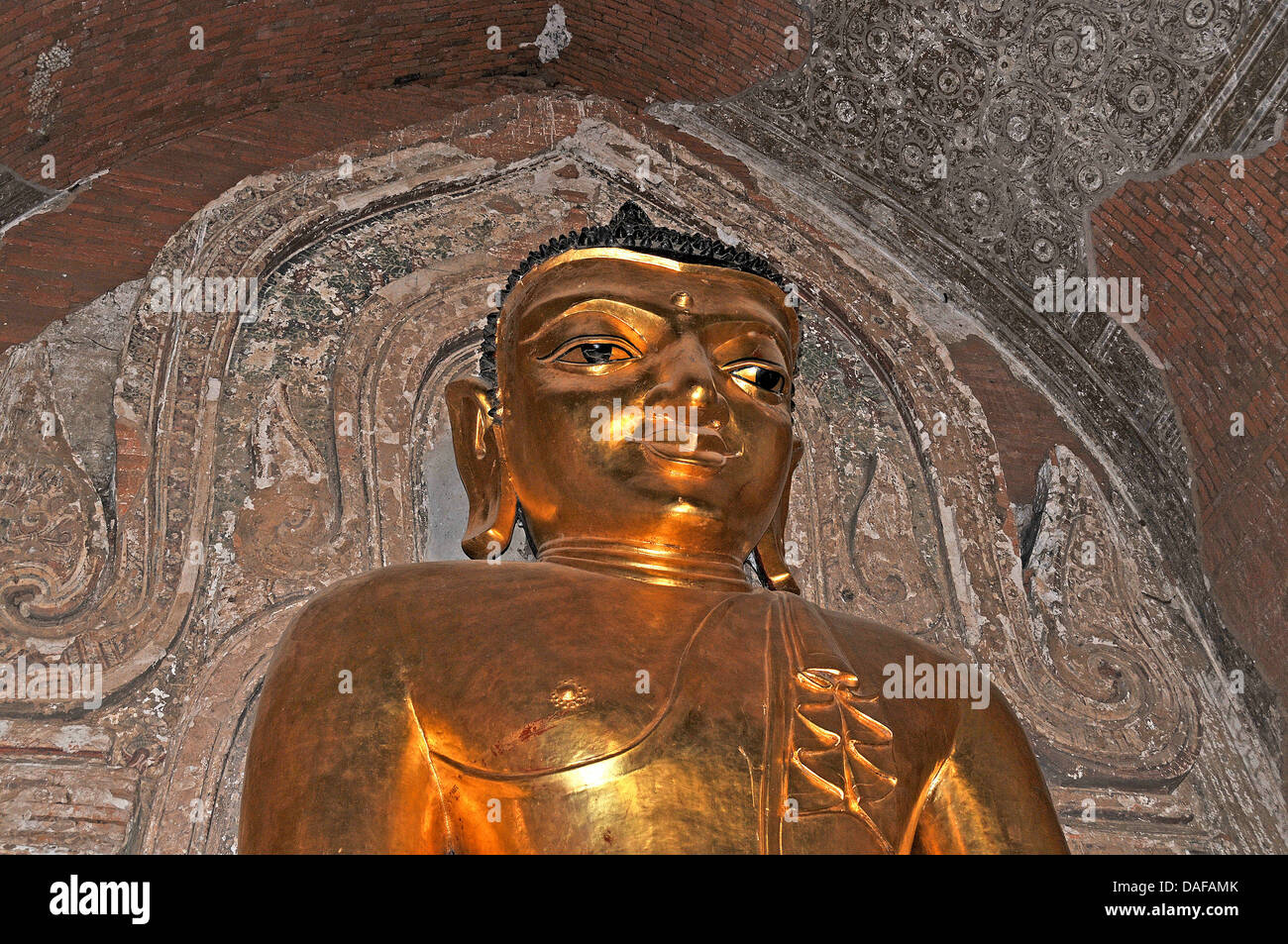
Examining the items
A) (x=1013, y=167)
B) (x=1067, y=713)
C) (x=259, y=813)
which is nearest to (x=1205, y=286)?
(x=1013, y=167)

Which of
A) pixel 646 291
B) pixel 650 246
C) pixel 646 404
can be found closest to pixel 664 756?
pixel 646 404

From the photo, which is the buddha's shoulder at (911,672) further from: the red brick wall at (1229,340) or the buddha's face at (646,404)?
the red brick wall at (1229,340)

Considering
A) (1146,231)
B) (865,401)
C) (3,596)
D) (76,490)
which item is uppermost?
(1146,231)

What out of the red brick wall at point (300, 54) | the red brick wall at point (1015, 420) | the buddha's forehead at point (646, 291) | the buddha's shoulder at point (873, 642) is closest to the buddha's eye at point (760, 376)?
the buddha's forehead at point (646, 291)

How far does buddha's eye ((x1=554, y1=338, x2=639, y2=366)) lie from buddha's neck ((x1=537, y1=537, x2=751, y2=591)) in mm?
466

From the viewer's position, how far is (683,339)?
12.3 ft

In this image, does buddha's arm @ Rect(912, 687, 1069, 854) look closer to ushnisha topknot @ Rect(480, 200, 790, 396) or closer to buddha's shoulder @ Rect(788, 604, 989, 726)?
buddha's shoulder @ Rect(788, 604, 989, 726)

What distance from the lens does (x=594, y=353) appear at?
3779mm

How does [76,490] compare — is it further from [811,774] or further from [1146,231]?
[1146,231]

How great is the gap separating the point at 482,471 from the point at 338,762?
128 cm

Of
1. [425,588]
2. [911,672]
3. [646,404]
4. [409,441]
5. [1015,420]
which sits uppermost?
[1015,420]

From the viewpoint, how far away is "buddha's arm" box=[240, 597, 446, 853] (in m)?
2.93

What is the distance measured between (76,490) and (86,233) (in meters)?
1.02

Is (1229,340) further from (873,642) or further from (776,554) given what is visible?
(873,642)
